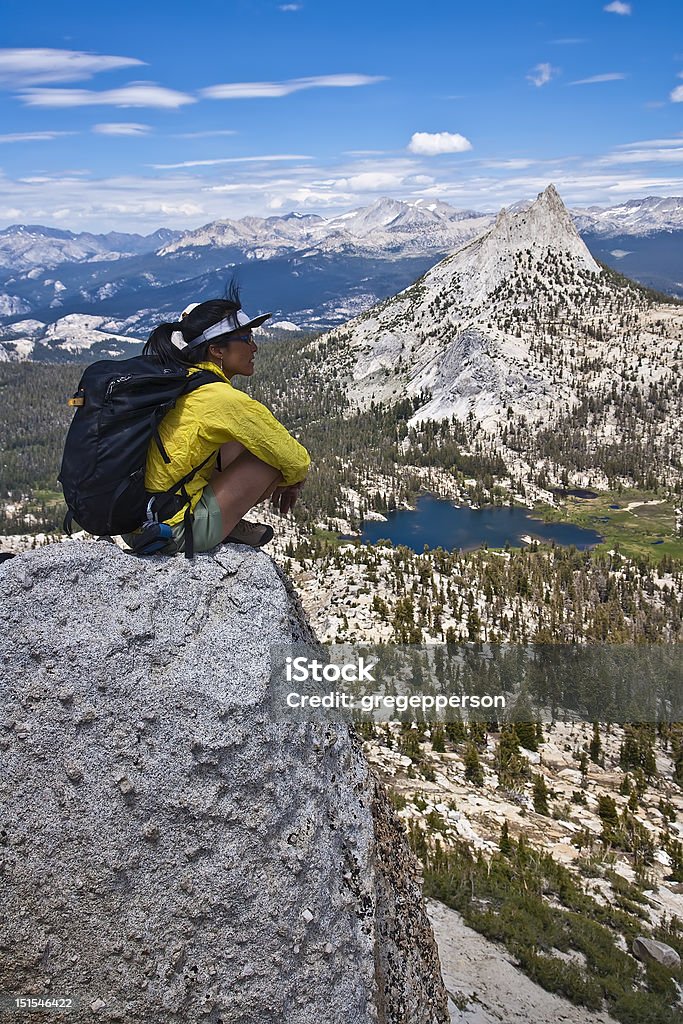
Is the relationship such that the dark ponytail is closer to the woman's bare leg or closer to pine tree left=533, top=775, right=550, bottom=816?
the woman's bare leg

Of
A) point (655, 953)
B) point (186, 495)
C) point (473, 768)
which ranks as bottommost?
point (473, 768)

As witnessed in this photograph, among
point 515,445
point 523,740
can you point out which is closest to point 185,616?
point 523,740

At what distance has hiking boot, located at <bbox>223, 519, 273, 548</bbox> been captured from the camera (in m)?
6.60

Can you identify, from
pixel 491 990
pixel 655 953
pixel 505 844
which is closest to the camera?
pixel 491 990

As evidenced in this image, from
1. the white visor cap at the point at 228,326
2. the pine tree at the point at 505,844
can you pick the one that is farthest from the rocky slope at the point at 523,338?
the white visor cap at the point at 228,326

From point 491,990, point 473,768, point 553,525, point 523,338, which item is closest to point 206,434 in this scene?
point 491,990

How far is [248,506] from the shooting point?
21.1ft

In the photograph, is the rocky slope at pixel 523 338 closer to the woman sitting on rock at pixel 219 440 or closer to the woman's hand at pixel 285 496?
the woman's hand at pixel 285 496

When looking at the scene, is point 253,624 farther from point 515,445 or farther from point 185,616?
point 515,445

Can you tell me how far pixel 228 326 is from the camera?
6.40 metres

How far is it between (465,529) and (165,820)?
66587 millimetres

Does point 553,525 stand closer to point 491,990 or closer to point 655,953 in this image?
point 655,953

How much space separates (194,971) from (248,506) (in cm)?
355

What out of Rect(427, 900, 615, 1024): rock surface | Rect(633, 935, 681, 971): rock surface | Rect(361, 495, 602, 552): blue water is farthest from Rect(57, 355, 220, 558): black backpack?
Rect(361, 495, 602, 552): blue water
